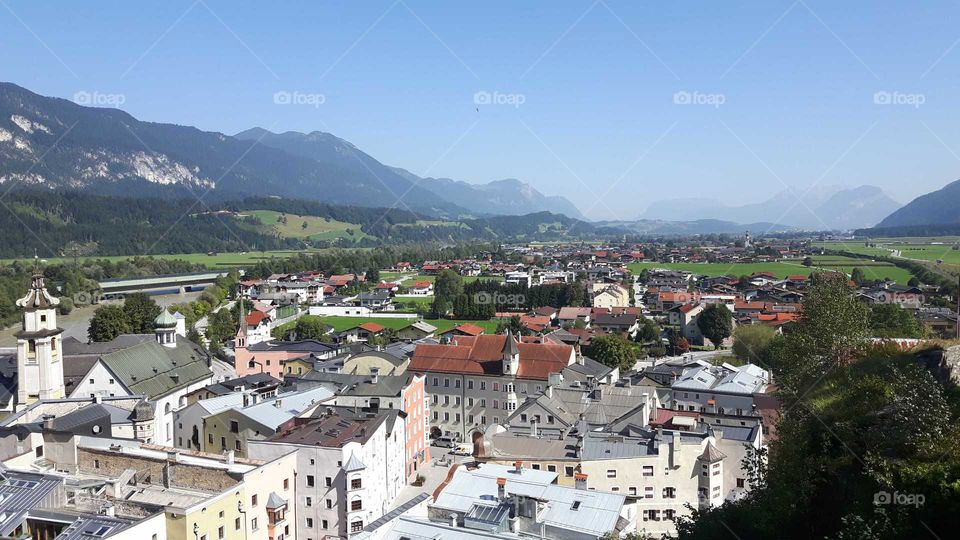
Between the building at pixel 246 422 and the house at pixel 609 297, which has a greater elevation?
the building at pixel 246 422

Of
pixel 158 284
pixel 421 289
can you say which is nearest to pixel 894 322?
pixel 421 289

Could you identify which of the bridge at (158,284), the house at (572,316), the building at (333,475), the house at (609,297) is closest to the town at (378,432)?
the building at (333,475)

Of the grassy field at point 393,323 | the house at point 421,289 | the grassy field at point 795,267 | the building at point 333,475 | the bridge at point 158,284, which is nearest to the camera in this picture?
the building at point 333,475

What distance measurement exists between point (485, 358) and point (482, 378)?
1409mm

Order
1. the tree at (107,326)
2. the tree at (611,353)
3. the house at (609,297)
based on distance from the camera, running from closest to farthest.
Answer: the tree at (611,353)
the tree at (107,326)
the house at (609,297)

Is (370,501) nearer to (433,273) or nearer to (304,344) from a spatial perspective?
(304,344)

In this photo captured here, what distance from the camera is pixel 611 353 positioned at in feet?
174

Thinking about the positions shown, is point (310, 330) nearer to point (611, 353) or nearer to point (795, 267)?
point (611, 353)

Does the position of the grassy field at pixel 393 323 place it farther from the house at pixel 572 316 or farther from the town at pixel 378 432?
the town at pixel 378 432

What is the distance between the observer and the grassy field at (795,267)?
109m

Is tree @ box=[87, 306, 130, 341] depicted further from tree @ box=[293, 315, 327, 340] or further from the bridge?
the bridge

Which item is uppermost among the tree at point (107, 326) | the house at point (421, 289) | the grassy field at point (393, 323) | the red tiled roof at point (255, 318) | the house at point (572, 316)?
the tree at point (107, 326)

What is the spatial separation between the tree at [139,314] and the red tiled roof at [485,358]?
28761 millimetres

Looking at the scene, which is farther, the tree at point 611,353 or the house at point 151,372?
the tree at point 611,353
